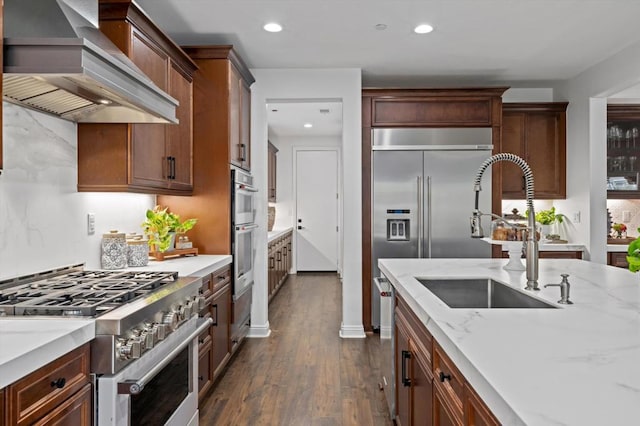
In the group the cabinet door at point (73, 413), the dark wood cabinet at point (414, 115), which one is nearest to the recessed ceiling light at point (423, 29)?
the dark wood cabinet at point (414, 115)

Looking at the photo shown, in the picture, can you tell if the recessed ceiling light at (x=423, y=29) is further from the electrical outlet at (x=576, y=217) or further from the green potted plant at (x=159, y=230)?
the electrical outlet at (x=576, y=217)

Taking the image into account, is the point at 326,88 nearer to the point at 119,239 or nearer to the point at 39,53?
the point at 119,239

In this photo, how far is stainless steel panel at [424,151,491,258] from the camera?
4.48 m

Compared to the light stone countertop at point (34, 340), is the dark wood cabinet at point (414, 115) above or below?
above

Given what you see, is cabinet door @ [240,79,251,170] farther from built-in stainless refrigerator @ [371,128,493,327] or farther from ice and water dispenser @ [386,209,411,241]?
ice and water dispenser @ [386,209,411,241]

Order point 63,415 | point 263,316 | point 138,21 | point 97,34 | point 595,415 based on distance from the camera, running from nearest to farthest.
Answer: point 595,415
point 63,415
point 97,34
point 138,21
point 263,316

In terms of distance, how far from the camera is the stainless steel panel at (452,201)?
176 inches

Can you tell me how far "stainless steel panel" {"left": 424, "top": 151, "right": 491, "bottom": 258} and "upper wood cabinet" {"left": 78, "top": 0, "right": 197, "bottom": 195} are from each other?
2549 millimetres

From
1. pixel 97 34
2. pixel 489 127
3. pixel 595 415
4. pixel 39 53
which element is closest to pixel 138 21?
pixel 97 34

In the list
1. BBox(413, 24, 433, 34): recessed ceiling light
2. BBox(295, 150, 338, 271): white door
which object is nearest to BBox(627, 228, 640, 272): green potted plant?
BBox(413, 24, 433, 34): recessed ceiling light

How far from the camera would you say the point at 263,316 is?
434 cm

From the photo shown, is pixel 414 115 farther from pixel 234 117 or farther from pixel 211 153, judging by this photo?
pixel 211 153

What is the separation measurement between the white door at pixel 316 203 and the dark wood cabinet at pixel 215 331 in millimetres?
4975

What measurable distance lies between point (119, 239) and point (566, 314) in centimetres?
235
